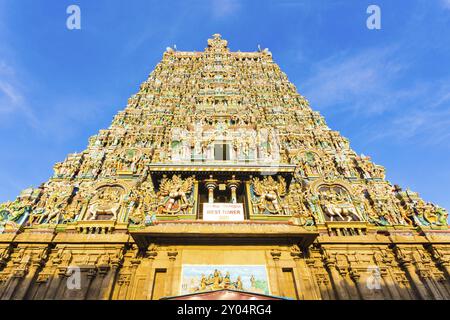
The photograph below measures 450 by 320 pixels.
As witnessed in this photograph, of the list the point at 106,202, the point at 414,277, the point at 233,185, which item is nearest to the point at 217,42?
the point at 233,185

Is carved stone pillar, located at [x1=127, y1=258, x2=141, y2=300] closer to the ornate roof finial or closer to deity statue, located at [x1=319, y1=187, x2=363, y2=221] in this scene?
deity statue, located at [x1=319, y1=187, x2=363, y2=221]

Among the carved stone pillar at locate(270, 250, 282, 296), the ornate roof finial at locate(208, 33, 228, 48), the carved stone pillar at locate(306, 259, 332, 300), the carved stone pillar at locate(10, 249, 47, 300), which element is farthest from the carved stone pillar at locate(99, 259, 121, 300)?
the ornate roof finial at locate(208, 33, 228, 48)

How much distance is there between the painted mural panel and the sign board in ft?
7.36

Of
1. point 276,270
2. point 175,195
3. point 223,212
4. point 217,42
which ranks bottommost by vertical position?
point 276,270

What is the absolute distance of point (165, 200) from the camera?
1265 cm

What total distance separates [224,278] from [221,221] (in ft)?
8.16

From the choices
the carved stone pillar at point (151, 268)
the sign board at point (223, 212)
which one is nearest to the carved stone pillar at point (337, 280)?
the sign board at point (223, 212)

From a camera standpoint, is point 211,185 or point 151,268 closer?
point 151,268

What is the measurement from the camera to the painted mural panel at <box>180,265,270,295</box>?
9.73 meters

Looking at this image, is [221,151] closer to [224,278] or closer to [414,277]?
[224,278]

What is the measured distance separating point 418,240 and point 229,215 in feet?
29.9

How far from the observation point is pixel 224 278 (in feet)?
32.6

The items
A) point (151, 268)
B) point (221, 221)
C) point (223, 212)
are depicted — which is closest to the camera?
point (151, 268)
